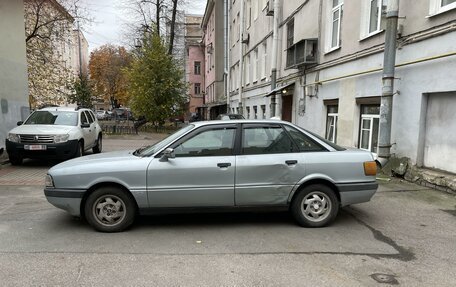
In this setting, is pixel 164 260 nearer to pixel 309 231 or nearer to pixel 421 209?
pixel 309 231

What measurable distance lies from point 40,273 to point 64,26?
67.5 ft

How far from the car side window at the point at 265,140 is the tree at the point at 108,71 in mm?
47402

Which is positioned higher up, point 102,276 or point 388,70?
point 388,70

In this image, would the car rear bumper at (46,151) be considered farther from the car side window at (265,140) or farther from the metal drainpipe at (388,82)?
the metal drainpipe at (388,82)

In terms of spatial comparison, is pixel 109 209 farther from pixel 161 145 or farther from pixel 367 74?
pixel 367 74

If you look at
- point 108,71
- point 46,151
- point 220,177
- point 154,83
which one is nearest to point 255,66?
point 154,83

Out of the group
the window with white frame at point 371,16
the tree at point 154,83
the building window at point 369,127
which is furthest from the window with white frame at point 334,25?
the tree at point 154,83

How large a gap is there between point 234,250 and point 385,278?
159cm

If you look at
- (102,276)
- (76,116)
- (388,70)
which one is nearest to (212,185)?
(102,276)

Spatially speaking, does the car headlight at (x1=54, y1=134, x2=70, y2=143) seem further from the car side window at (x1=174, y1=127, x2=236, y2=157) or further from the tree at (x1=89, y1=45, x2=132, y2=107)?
the tree at (x1=89, y1=45, x2=132, y2=107)

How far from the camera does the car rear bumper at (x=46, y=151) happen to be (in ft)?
30.2

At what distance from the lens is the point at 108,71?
5278cm

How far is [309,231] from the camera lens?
4.64 metres

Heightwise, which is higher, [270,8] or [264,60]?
[270,8]
